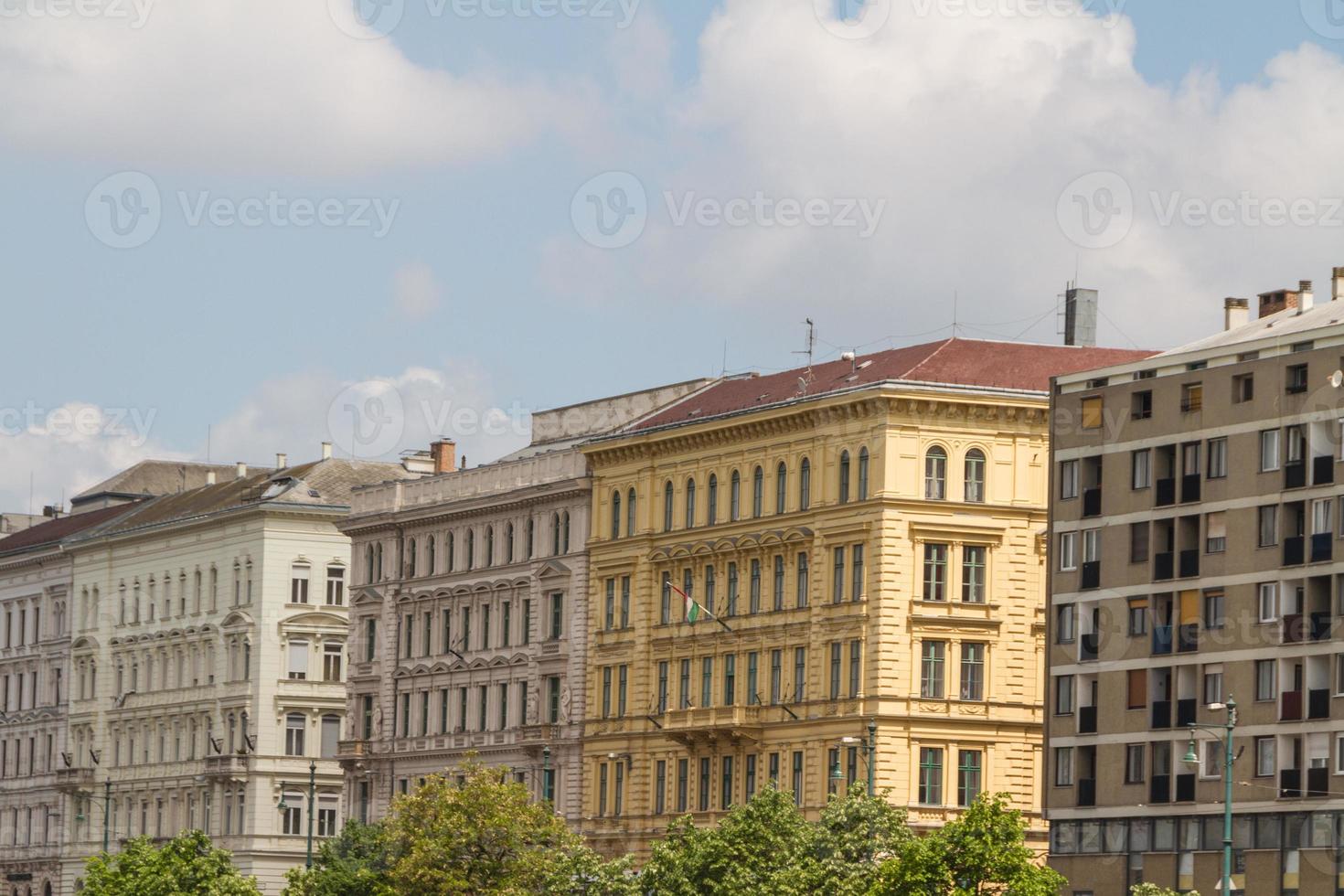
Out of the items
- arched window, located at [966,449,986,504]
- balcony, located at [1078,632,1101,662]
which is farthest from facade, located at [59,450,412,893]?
balcony, located at [1078,632,1101,662]

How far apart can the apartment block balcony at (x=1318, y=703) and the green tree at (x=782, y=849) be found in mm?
12447

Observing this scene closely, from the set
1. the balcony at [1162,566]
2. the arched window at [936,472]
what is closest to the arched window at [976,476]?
the arched window at [936,472]

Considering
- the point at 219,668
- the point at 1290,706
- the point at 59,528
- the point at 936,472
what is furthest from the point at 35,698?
the point at 1290,706

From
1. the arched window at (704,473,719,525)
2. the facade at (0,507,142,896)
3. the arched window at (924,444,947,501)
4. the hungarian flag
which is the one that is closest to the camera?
the arched window at (924,444,947,501)

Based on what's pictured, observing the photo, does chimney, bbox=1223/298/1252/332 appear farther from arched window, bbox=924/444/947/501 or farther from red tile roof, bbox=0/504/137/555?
red tile roof, bbox=0/504/137/555

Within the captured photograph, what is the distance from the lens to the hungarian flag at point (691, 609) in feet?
406

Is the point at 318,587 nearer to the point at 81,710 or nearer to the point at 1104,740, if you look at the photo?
the point at 81,710

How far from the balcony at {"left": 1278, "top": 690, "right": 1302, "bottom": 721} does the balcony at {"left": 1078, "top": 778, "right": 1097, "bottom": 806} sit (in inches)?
368

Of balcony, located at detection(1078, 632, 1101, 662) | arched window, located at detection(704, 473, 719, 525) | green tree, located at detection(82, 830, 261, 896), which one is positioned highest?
arched window, located at detection(704, 473, 719, 525)

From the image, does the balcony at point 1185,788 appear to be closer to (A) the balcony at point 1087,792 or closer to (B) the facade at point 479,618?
(A) the balcony at point 1087,792

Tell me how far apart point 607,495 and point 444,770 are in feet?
47.8

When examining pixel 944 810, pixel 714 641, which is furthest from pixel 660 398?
pixel 944 810

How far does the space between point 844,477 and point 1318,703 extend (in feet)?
79.8

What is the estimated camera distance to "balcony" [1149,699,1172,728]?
347 ft
